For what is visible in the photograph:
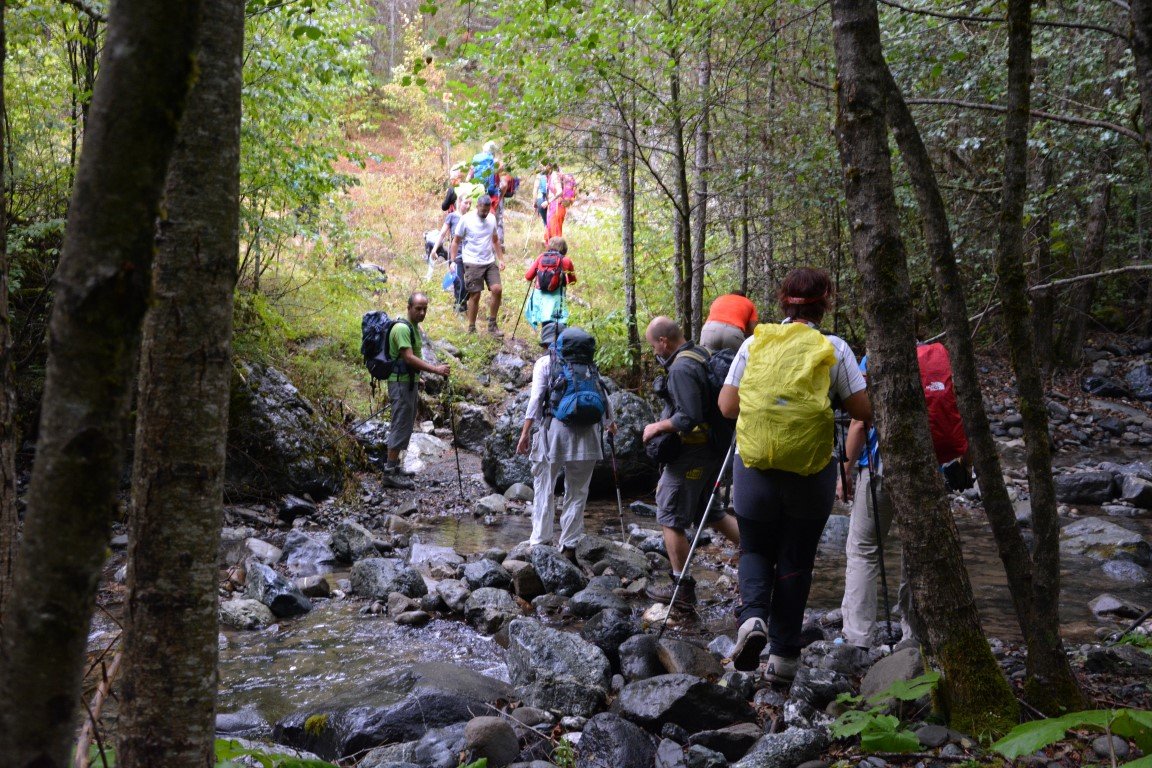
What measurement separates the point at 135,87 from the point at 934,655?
3623 mm

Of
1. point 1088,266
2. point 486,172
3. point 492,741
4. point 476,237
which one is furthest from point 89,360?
point 1088,266

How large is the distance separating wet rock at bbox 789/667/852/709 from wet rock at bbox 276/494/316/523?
6.97 metres

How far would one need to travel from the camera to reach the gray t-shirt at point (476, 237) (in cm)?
1549

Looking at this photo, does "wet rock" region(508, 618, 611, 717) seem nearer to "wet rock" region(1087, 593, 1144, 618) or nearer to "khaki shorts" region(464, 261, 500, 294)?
"wet rock" region(1087, 593, 1144, 618)

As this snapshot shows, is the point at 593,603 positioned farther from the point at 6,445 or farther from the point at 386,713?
the point at 6,445

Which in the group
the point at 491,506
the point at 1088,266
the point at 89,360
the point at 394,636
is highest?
the point at 1088,266

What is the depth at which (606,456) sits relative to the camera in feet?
38.1

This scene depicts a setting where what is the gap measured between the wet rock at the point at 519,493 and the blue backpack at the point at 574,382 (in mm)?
4122

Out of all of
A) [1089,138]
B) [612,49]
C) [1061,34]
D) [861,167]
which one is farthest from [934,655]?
[1061,34]

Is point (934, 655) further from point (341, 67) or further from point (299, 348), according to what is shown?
point (299, 348)

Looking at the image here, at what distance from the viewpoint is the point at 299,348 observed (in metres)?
13.8

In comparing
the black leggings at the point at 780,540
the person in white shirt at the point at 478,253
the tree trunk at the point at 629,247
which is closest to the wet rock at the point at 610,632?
the black leggings at the point at 780,540

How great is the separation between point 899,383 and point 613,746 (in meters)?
2.17

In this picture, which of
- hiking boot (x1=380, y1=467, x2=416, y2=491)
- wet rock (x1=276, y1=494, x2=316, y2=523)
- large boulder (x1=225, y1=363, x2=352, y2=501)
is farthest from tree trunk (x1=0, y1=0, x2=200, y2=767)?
hiking boot (x1=380, y1=467, x2=416, y2=491)
